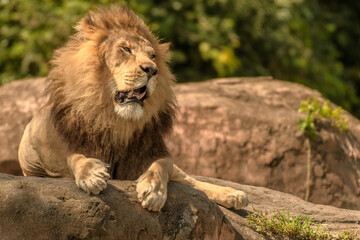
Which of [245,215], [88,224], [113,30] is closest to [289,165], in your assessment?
[245,215]

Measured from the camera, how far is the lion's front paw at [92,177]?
3.73 m

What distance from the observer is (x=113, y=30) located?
4535mm

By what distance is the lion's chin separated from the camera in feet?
13.8

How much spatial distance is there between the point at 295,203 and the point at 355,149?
93.7 inches

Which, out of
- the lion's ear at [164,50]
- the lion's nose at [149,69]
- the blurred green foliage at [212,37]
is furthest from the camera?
the blurred green foliage at [212,37]

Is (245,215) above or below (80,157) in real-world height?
below

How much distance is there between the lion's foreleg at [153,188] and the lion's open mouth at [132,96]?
44 cm

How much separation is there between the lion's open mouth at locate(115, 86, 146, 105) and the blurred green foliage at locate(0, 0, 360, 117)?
4.96 m

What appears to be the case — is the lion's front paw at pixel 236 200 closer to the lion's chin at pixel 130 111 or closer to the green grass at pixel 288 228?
the green grass at pixel 288 228

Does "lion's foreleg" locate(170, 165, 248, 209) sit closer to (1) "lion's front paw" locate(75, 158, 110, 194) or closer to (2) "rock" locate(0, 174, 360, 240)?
(2) "rock" locate(0, 174, 360, 240)

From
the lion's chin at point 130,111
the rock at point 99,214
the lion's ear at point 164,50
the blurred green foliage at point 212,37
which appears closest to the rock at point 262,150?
the lion's ear at point 164,50

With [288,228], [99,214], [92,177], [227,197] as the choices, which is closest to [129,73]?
[92,177]

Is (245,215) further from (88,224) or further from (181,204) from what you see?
(88,224)

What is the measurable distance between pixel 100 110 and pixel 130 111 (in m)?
0.23
